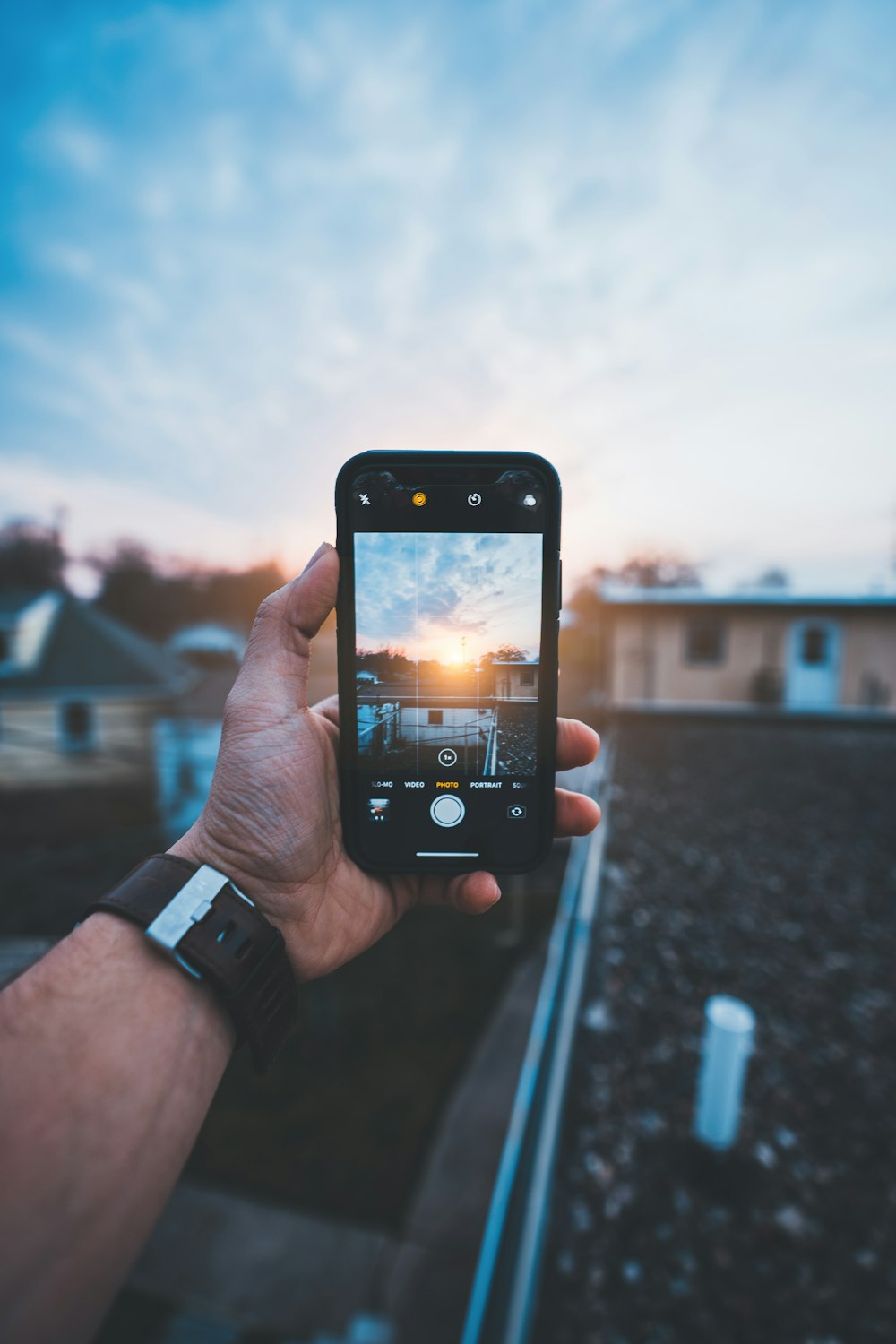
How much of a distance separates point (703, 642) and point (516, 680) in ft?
50.4

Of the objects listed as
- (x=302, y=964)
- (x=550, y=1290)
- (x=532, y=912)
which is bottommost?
(x=532, y=912)

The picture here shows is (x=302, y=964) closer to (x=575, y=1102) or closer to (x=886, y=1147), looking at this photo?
(x=575, y=1102)

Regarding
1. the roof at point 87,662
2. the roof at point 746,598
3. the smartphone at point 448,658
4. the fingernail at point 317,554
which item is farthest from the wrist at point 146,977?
the roof at point 87,662

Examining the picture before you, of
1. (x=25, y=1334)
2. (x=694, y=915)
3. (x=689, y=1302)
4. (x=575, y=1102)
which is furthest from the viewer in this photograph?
(x=694, y=915)

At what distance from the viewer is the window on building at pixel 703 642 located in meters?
15.0

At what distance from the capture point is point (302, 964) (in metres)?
1.28

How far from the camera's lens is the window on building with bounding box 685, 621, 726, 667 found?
15.0 meters

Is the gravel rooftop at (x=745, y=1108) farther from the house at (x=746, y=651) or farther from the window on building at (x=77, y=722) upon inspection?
the window on building at (x=77, y=722)

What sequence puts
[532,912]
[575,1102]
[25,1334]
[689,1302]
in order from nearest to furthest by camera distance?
[25,1334] → [689,1302] → [575,1102] → [532,912]

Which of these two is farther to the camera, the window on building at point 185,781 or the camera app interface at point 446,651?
the window on building at point 185,781

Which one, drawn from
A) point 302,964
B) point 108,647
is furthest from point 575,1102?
point 108,647

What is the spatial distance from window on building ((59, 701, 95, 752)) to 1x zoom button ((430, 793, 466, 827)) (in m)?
21.5

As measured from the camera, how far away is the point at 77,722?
19500 mm

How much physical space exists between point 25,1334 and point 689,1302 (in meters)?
3.25
